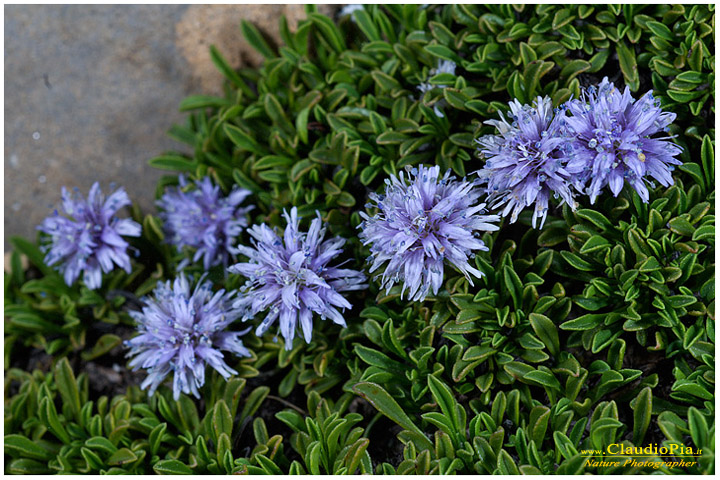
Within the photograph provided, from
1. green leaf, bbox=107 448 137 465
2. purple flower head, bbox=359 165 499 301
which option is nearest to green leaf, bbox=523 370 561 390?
purple flower head, bbox=359 165 499 301

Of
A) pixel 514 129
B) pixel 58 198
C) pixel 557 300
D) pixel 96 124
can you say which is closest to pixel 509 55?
pixel 514 129

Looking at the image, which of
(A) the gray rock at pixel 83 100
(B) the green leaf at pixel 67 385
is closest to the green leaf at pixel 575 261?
(B) the green leaf at pixel 67 385

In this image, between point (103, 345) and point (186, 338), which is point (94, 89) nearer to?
point (103, 345)

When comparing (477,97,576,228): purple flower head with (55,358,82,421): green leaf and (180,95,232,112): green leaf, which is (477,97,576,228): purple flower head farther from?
(55,358,82,421): green leaf

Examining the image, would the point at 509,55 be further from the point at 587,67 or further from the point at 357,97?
the point at 357,97

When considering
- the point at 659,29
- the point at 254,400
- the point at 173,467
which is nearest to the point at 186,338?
the point at 254,400

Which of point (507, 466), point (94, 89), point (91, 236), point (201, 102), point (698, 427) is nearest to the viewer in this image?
point (698, 427)
